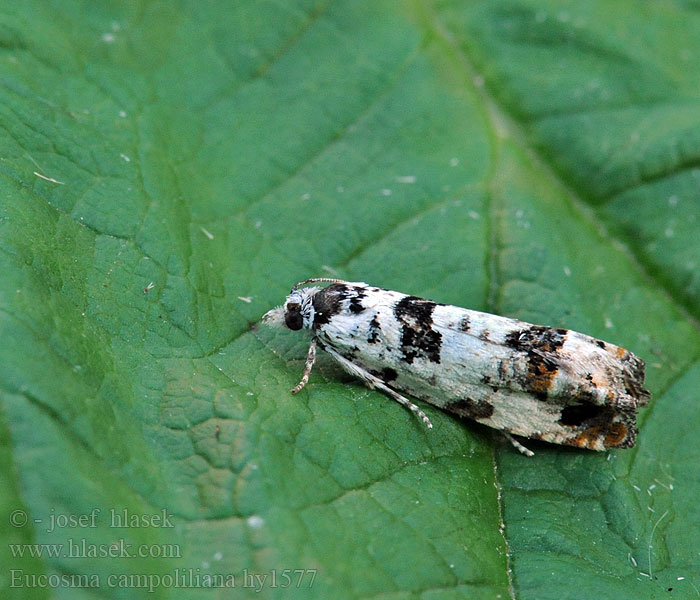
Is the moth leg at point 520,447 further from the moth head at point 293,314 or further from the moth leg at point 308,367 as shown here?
the moth head at point 293,314

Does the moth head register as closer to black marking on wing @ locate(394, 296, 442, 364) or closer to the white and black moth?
the white and black moth

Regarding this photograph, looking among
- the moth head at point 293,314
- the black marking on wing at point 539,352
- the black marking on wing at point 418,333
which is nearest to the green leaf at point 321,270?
the moth head at point 293,314

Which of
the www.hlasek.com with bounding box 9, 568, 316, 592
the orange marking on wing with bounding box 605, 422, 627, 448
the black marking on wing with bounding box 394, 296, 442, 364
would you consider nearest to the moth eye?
the black marking on wing with bounding box 394, 296, 442, 364

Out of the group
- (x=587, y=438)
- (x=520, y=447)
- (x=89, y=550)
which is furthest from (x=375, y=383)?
(x=89, y=550)

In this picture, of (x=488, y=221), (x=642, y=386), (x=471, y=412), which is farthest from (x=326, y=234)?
(x=642, y=386)

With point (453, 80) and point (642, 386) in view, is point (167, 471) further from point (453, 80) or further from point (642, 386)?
point (453, 80)

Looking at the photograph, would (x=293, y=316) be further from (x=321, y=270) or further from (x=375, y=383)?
(x=375, y=383)

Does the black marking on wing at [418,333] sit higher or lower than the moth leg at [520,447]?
higher
